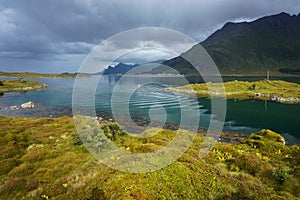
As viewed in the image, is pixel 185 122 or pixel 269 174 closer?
pixel 269 174

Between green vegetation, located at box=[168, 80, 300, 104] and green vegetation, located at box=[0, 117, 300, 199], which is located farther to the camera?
green vegetation, located at box=[168, 80, 300, 104]

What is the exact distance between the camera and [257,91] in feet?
347

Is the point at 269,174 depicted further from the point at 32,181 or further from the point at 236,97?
the point at 236,97

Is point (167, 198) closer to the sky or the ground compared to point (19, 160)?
closer to the sky

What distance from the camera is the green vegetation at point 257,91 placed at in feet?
298

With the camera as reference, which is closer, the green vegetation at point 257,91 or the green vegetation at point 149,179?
the green vegetation at point 149,179

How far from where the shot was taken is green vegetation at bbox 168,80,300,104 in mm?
90950

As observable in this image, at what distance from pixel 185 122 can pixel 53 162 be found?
4339 centimetres

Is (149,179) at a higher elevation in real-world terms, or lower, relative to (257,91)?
higher

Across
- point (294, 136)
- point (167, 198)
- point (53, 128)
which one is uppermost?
point (167, 198)

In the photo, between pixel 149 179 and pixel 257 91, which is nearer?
pixel 149 179

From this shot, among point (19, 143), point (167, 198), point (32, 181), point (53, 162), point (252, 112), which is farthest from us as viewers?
point (252, 112)

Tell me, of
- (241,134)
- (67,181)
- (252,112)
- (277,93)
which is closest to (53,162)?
(67,181)

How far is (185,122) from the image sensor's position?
54906mm
